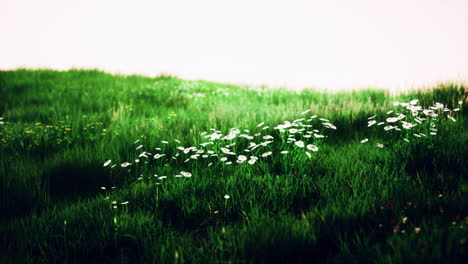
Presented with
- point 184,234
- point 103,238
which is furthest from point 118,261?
point 184,234

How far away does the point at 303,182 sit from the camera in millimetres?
2502

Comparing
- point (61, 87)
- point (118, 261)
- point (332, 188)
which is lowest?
point (118, 261)

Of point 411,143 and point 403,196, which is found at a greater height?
point 411,143

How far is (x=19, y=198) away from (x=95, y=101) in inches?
197

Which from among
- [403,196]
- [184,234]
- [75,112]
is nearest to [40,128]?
[75,112]

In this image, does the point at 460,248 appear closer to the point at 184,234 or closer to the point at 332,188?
the point at 332,188

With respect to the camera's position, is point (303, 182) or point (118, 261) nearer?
point (118, 261)

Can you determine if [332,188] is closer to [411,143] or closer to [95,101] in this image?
[411,143]

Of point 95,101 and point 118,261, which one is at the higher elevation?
point 95,101

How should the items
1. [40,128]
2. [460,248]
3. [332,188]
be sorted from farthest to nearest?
1. [40,128]
2. [332,188]
3. [460,248]

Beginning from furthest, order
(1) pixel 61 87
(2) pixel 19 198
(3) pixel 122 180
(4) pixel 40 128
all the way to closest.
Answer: (1) pixel 61 87, (4) pixel 40 128, (3) pixel 122 180, (2) pixel 19 198

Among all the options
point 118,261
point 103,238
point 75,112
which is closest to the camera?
point 118,261

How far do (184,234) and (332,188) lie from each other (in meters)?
1.34

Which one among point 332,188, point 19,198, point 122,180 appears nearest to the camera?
point 332,188
